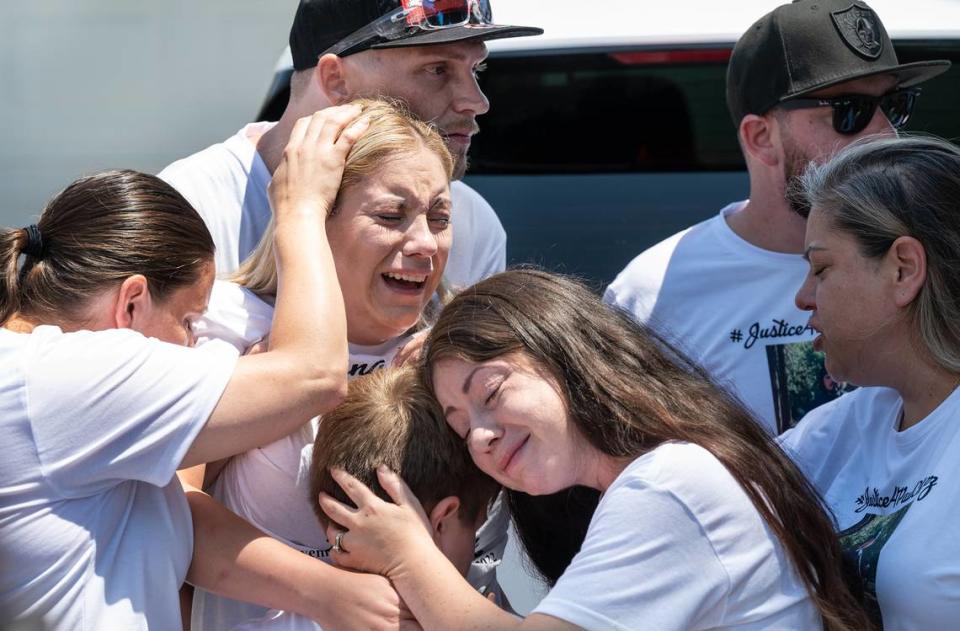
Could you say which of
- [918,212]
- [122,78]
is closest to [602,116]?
[918,212]

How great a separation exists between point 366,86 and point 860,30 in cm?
115

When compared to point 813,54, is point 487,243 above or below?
below

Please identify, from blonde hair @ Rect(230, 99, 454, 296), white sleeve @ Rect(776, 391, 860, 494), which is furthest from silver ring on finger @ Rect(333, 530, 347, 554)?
white sleeve @ Rect(776, 391, 860, 494)

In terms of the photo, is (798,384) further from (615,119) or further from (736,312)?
(615,119)

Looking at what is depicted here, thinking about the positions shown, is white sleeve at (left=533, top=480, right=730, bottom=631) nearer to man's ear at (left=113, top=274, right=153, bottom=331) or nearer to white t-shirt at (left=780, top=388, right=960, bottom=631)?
white t-shirt at (left=780, top=388, right=960, bottom=631)

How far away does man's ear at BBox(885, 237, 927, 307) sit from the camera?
2330 millimetres

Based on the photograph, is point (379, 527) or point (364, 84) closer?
point (379, 527)

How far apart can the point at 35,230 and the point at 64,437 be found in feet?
1.38

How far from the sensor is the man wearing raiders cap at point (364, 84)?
304 cm

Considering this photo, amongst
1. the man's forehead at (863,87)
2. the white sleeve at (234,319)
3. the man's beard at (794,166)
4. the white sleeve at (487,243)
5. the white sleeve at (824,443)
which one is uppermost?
the man's forehead at (863,87)

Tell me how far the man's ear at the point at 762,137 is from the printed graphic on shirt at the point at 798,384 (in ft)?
1.71

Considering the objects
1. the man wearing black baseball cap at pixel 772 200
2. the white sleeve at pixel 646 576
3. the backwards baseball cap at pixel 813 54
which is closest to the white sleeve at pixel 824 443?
the man wearing black baseball cap at pixel 772 200

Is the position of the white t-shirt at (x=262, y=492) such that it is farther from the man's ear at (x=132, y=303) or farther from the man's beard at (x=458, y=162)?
the man's beard at (x=458, y=162)

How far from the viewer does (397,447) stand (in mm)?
2354
